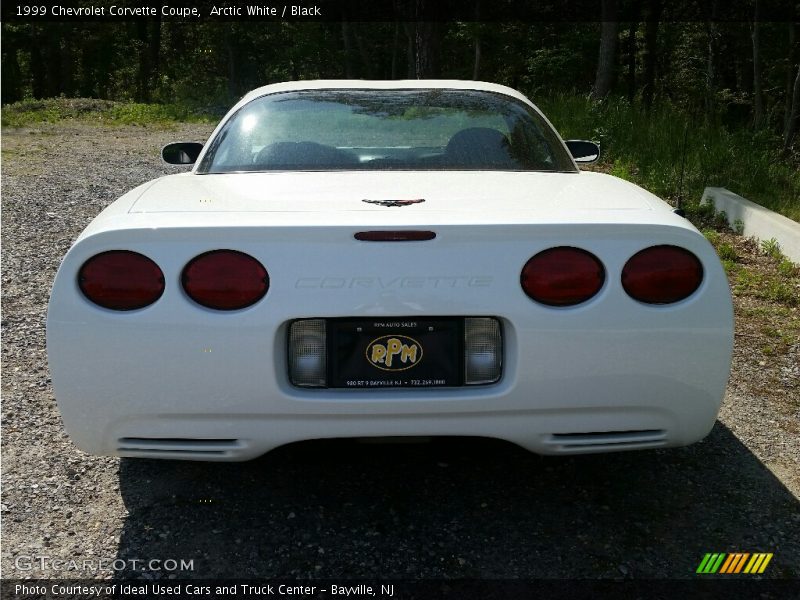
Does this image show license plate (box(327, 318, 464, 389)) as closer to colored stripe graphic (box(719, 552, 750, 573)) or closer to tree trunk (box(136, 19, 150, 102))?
colored stripe graphic (box(719, 552, 750, 573))

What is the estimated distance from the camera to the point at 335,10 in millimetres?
38562

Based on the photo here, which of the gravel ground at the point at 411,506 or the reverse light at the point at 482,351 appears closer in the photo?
the reverse light at the point at 482,351

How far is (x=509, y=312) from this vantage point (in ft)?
7.38

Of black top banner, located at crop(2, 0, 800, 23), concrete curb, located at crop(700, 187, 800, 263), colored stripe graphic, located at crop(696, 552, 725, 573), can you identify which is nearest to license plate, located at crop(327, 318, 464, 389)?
colored stripe graphic, located at crop(696, 552, 725, 573)

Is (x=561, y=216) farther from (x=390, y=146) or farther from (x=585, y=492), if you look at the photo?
(x=390, y=146)

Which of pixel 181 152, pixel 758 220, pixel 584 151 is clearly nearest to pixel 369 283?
pixel 181 152

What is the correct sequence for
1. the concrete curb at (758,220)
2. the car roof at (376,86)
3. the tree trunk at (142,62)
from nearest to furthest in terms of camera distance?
the car roof at (376,86)
the concrete curb at (758,220)
the tree trunk at (142,62)

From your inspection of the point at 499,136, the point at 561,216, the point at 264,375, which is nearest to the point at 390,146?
the point at 499,136

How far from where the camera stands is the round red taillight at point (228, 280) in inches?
88.6

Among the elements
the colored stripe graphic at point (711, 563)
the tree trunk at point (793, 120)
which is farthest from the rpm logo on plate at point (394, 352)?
the tree trunk at point (793, 120)

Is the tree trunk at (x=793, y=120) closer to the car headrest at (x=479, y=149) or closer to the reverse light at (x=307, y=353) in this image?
the car headrest at (x=479, y=149)

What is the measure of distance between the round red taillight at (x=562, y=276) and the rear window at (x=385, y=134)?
999 millimetres

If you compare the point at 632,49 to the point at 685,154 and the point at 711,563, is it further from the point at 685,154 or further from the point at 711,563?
the point at 711,563

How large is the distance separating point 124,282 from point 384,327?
71 cm
